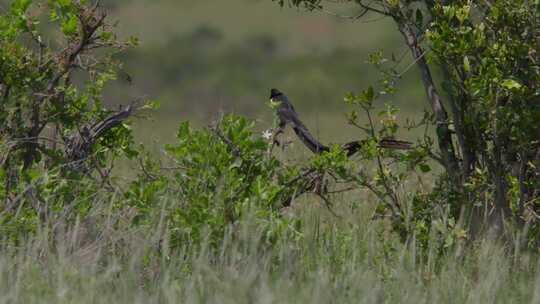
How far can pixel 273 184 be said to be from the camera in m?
5.03

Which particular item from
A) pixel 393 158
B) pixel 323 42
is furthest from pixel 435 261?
pixel 323 42

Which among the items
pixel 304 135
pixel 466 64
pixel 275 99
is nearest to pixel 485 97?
pixel 466 64

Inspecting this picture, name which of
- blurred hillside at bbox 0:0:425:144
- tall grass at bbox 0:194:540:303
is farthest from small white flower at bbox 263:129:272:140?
blurred hillside at bbox 0:0:425:144

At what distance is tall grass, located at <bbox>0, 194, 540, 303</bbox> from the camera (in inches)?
152

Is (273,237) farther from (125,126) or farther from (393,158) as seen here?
(125,126)

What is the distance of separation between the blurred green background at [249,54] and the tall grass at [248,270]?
669 inches

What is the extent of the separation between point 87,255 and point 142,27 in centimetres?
2888

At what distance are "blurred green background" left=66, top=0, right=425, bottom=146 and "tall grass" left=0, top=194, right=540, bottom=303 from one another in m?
17.0

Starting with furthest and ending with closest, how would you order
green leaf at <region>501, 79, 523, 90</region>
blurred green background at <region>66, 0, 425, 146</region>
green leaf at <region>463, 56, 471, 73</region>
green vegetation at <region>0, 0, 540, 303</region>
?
blurred green background at <region>66, 0, 425, 146</region>
green leaf at <region>463, 56, 471, 73</region>
green leaf at <region>501, 79, 523, 90</region>
green vegetation at <region>0, 0, 540, 303</region>

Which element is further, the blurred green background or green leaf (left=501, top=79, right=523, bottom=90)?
the blurred green background

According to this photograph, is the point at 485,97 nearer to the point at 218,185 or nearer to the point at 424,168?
the point at 424,168

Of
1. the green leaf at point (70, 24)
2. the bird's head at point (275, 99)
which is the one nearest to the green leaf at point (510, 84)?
the bird's head at point (275, 99)

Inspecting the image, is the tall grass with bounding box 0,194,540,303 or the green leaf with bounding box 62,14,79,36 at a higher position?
the green leaf with bounding box 62,14,79,36

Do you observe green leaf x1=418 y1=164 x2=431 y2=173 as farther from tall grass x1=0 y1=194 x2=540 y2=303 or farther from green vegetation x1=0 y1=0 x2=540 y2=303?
tall grass x1=0 y1=194 x2=540 y2=303
